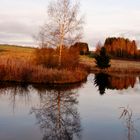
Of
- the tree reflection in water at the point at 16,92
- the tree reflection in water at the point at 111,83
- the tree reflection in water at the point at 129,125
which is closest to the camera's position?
the tree reflection in water at the point at 129,125

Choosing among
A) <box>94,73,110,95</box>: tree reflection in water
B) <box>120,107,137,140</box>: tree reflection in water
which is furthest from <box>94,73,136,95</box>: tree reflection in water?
<box>120,107,137,140</box>: tree reflection in water

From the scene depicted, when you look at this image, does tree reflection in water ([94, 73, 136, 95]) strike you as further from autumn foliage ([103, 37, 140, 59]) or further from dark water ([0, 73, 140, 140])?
autumn foliage ([103, 37, 140, 59])

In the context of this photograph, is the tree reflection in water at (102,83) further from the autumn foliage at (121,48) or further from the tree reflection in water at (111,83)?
the autumn foliage at (121,48)

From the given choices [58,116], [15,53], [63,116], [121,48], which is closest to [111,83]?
[63,116]

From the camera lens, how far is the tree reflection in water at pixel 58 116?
1289 cm

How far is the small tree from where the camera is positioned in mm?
55347

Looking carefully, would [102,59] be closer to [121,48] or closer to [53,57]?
[53,57]

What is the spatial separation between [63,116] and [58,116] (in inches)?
9.1

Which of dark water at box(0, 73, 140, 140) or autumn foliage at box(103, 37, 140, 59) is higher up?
autumn foliage at box(103, 37, 140, 59)

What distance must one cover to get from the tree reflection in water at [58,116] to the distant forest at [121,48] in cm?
6996

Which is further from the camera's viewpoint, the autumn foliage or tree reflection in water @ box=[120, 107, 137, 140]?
the autumn foliage

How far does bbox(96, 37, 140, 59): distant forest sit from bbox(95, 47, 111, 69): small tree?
111 ft

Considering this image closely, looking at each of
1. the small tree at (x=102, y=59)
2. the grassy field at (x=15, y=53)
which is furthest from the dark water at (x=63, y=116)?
the small tree at (x=102, y=59)

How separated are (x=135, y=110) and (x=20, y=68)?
565 inches
